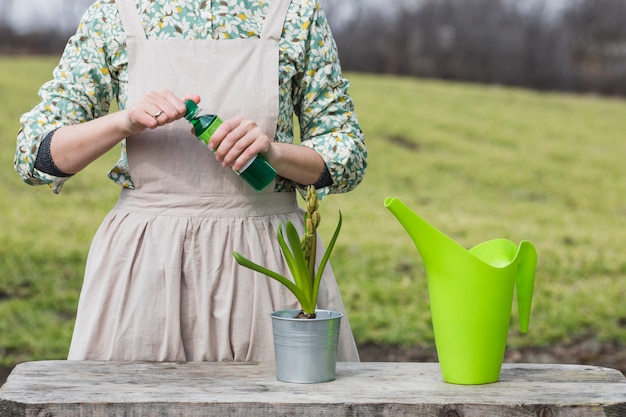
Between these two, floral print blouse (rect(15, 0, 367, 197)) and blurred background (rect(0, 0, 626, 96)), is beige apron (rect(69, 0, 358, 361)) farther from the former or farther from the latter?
blurred background (rect(0, 0, 626, 96))

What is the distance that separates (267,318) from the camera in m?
2.04

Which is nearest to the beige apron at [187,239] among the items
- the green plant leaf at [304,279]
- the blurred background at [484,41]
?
the green plant leaf at [304,279]

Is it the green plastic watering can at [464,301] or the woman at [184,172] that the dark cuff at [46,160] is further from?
the green plastic watering can at [464,301]

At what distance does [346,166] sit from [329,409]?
672 mm

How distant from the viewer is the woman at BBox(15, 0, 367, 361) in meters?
2.02

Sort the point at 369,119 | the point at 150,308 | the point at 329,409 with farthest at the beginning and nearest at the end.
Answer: the point at 369,119
the point at 150,308
the point at 329,409

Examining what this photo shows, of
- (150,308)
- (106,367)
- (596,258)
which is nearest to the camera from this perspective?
(106,367)

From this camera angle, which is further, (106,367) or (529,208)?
(529,208)

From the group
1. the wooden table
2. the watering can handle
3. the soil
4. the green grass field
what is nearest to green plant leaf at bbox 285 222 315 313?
the wooden table

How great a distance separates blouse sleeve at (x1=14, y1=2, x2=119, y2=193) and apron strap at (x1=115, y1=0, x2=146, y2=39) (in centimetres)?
4

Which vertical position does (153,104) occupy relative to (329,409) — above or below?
above

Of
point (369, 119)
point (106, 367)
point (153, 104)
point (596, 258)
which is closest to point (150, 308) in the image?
point (106, 367)

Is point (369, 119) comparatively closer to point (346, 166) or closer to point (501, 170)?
point (501, 170)

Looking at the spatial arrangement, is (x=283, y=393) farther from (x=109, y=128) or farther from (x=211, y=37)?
(x=211, y=37)
